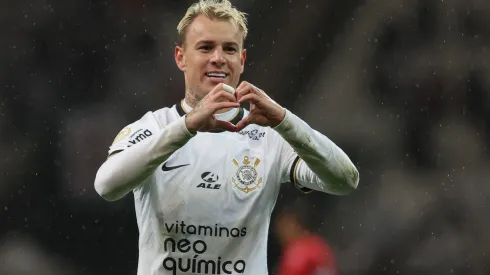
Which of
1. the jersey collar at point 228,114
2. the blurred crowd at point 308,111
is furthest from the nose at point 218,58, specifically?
the blurred crowd at point 308,111

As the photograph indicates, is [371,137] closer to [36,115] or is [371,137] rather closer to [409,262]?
[409,262]

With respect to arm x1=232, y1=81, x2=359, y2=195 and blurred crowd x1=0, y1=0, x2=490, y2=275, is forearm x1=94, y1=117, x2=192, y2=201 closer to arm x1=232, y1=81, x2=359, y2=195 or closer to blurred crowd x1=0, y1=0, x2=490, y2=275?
arm x1=232, y1=81, x2=359, y2=195

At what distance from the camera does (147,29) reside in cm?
616

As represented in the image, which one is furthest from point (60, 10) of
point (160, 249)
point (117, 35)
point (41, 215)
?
point (160, 249)

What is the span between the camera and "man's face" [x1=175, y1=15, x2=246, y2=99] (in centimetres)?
304

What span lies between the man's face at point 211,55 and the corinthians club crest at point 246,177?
0.29 m

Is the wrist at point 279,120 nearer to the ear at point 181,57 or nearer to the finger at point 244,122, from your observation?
the finger at point 244,122

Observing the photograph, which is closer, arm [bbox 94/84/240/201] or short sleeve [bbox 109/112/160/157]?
arm [bbox 94/84/240/201]

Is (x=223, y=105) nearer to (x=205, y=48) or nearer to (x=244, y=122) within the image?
(x=244, y=122)

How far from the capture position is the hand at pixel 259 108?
2.69m

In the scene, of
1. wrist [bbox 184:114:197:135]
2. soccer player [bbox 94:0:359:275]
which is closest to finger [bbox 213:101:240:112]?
wrist [bbox 184:114:197:135]

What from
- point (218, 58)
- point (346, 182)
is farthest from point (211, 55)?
point (346, 182)

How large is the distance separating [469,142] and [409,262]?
1048mm

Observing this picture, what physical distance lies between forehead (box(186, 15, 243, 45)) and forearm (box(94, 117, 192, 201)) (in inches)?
17.5
